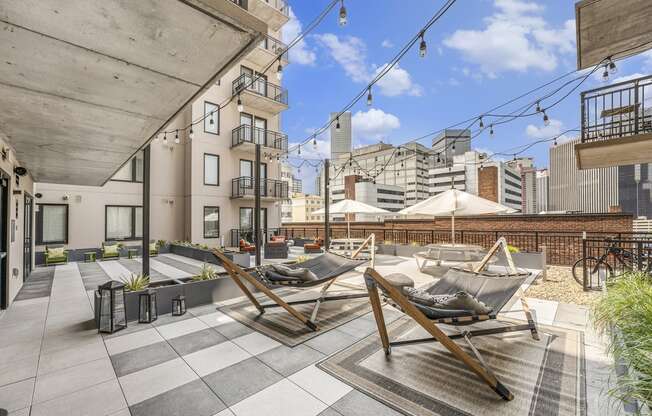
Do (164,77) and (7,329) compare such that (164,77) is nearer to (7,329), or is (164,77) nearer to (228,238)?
(7,329)

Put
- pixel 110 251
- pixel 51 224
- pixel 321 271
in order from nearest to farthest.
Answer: pixel 321 271 < pixel 51 224 < pixel 110 251

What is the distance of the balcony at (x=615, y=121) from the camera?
548 cm

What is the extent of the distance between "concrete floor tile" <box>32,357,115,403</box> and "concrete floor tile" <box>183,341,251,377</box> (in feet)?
2.16

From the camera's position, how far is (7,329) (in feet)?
11.6

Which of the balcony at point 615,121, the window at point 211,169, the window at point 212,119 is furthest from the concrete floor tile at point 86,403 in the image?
the window at point 212,119

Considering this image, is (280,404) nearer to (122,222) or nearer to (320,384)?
(320,384)

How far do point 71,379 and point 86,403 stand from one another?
1.68 feet

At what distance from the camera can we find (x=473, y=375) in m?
2.44

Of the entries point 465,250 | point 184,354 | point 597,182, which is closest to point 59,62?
point 184,354

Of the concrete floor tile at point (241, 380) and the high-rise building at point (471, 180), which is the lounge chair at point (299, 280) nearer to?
the concrete floor tile at point (241, 380)

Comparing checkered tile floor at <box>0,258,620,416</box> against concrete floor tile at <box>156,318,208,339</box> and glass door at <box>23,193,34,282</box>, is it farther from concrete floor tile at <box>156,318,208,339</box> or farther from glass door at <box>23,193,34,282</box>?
glass door at <box>23,193,34,282</box>

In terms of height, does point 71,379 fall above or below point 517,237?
below

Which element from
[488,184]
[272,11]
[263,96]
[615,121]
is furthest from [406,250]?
[488,184]

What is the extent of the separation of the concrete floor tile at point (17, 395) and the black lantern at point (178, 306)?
1560 mm
